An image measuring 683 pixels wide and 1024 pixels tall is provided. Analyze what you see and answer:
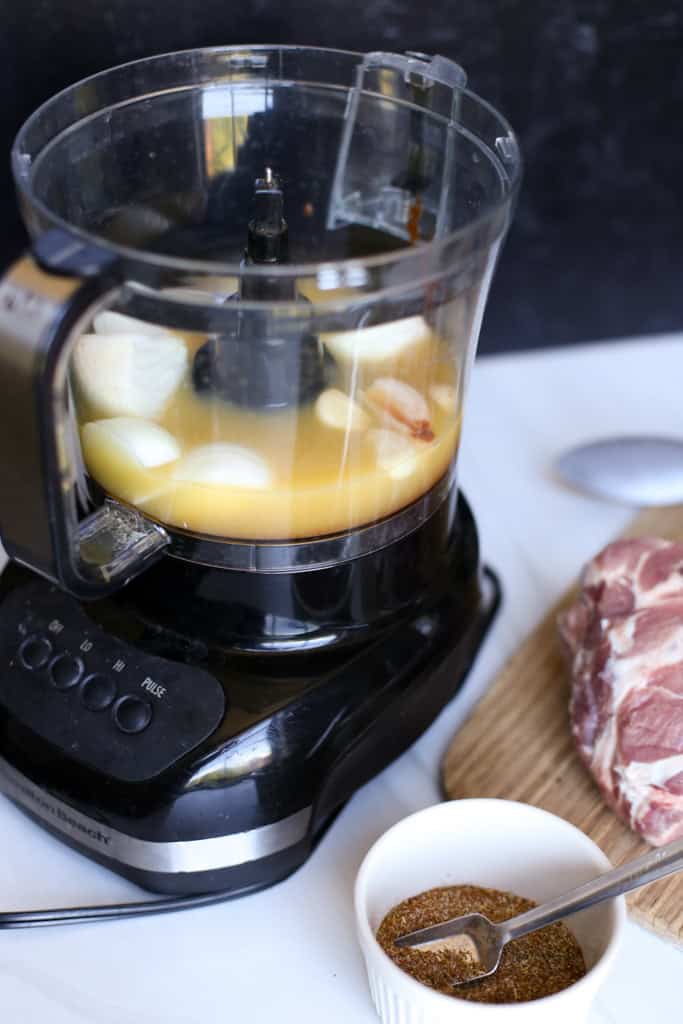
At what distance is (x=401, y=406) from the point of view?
0.62 meters

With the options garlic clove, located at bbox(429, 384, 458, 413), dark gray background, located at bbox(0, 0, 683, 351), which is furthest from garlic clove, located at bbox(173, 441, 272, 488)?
dark gray background, located at bbox(0, 0, 683, 351)

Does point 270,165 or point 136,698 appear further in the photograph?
point 270,165

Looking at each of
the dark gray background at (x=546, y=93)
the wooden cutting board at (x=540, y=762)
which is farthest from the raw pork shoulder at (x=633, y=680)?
the dark gray background at (x=546, y=93)

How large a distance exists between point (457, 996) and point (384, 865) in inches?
2.9

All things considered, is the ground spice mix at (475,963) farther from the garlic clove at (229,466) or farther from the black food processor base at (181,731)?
the garlic clove at (229,466)

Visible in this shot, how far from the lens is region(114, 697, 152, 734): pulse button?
0.62m

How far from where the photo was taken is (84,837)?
65 cm

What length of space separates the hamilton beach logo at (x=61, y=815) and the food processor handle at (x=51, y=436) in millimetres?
141

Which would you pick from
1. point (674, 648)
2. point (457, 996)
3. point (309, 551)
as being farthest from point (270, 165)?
point (457, 996)

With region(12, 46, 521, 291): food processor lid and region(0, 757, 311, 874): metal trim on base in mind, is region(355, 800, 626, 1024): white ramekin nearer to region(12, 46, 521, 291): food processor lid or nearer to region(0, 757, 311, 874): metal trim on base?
region(0, 757, 311, 874): metal trim on base

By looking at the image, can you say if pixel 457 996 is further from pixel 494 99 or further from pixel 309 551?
pixel 494 99

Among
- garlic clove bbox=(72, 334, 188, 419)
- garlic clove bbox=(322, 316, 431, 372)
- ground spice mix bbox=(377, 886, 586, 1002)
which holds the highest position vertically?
garlic clove bbox=(322, 316, 431, 372)

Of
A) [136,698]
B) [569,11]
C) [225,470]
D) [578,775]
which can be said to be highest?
[569,11]

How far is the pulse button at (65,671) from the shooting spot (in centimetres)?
64
